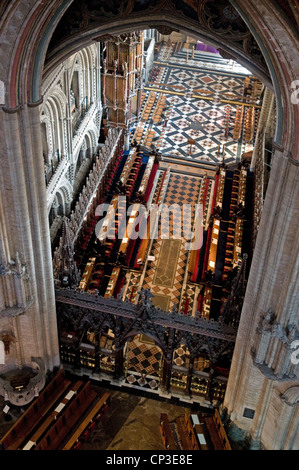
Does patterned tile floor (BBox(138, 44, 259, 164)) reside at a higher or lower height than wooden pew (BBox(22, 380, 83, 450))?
higher

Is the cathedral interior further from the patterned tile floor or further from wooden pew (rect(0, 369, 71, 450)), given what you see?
the patterned tile floor

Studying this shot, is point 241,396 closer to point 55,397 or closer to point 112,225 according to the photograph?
point 55,397

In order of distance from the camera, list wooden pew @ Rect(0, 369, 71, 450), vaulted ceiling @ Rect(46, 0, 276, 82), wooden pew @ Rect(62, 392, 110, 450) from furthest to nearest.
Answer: wooden pew @ Rect(62, 392, 110, 450), wooden pew @ Rect(0, 369, 71, 450), vaulted ceiling @ Rect(46, 0, 276, 82)

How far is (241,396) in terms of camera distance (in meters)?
11.3

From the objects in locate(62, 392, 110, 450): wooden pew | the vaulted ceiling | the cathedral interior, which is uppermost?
the vaulted ceiling

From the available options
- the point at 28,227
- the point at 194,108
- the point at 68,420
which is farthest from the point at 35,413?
the point at 194,108

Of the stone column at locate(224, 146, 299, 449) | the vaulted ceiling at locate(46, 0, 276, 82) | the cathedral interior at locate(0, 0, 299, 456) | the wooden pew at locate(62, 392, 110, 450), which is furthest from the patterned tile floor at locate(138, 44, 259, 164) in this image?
the vaulted ceiling at locate(46, 0, 276, 82)

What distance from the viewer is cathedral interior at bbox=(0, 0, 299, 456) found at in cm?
883

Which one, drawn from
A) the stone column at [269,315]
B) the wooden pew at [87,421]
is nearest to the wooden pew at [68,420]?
the wooden pew at [87,421]

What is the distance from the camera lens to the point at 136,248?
16.9 m

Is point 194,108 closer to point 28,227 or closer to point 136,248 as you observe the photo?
point 136,248

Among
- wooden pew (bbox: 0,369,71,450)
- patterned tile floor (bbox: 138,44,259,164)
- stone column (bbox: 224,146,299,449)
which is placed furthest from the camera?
patterned tile floor (bbox: 138,44,259,164)
